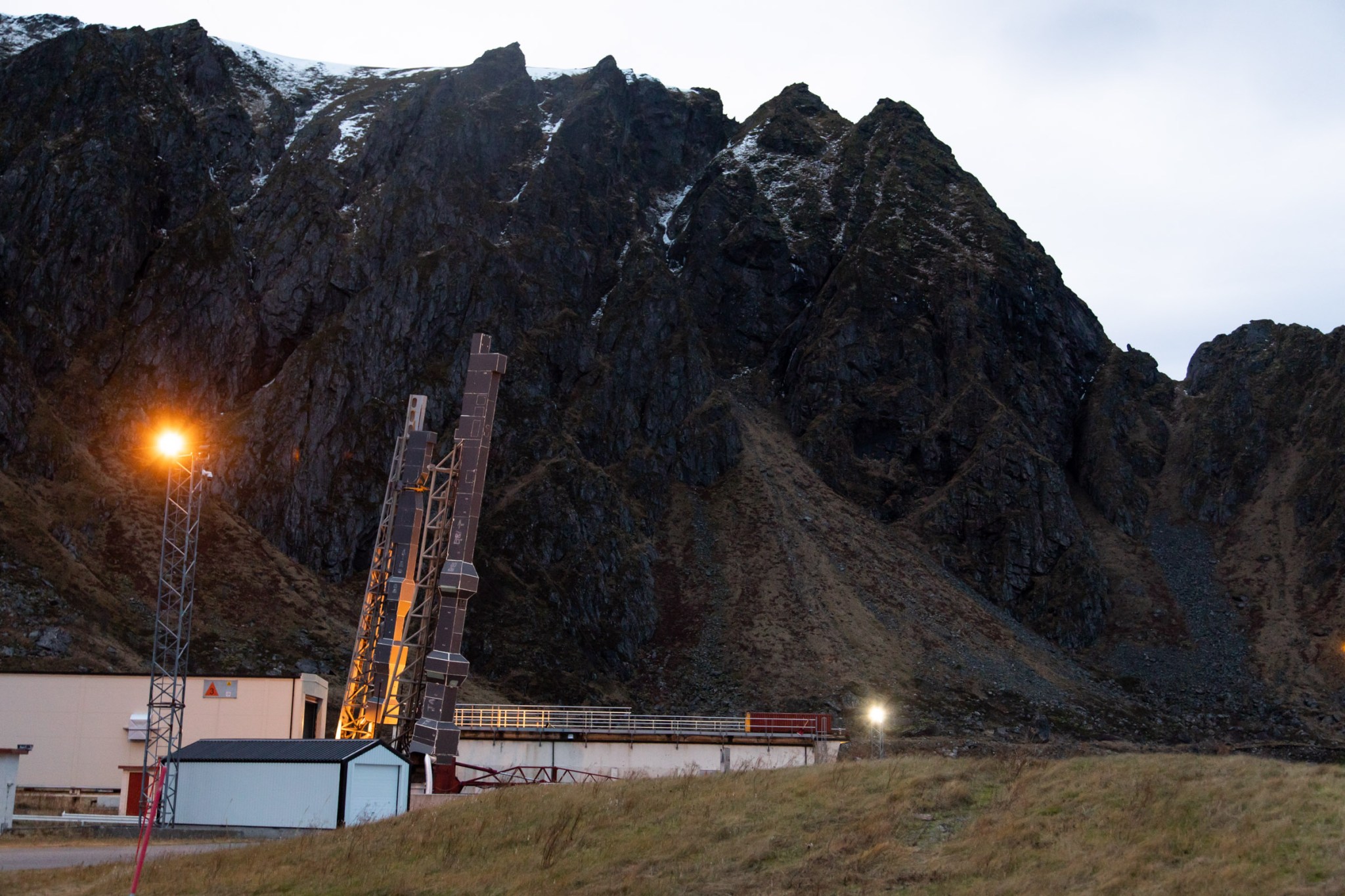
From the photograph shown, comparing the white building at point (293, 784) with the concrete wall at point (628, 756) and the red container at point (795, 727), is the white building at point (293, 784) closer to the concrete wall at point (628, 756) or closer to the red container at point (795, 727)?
the concrete wall at point (628, 756)

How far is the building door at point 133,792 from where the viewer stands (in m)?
52.6

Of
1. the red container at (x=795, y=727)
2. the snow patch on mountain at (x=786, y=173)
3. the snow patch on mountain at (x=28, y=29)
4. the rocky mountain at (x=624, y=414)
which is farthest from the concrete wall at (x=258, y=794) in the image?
the snow patch on mountain at (x=786, y=173)

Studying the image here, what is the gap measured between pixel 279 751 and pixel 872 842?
2397 centimetres

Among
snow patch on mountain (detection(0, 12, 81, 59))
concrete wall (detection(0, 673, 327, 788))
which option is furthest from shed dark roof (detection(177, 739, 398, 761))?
snow patch on mountain (detection(0, 12, 81, 59))

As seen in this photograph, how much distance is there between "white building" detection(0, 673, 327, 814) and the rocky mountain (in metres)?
20.7

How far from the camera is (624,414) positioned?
Answer: 13625 centimetres

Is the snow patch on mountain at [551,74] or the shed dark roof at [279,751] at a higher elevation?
the snow patch on mountain at [551,74]

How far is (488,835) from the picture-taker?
34062mm

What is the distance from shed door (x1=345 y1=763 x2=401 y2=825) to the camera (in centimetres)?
4384

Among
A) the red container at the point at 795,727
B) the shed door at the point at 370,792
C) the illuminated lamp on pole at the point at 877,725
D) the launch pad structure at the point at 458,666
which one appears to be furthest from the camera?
the illuminated lamp on pole at the point at 877,725

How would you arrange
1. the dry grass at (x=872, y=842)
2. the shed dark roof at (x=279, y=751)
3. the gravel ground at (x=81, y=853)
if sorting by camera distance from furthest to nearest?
the shed dark roof at (x=279, y=751)
the gravel ground at (x=81, y=853)
the dry grass at (x=872, y=842)

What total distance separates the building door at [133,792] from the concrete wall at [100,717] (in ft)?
8.32

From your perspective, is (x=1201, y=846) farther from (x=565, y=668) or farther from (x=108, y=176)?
(x=108, y=176)

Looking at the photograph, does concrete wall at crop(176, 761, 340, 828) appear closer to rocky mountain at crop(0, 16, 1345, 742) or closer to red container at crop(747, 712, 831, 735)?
red container at crop(747, 712, 831, 735)
